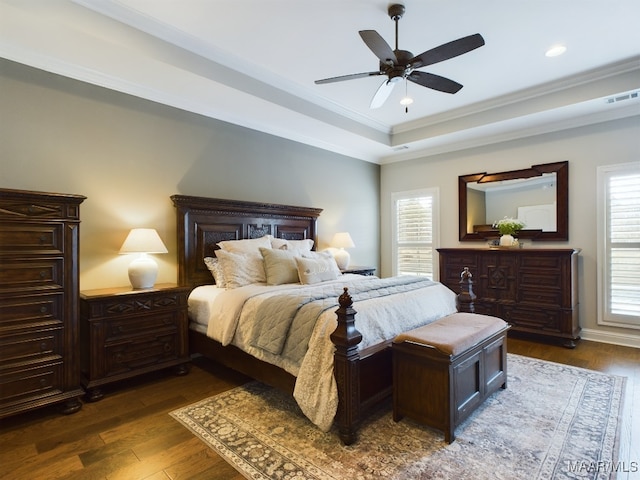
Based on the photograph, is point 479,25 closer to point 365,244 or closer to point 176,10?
point 176,10

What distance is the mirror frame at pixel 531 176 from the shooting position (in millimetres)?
4434

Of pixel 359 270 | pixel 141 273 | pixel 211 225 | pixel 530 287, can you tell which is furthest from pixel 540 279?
pixel 141 273

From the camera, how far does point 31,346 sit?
7.99ft

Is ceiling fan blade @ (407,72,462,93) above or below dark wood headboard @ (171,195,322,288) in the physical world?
above

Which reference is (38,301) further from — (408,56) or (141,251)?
(408,56)

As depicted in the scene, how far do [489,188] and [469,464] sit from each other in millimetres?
4152

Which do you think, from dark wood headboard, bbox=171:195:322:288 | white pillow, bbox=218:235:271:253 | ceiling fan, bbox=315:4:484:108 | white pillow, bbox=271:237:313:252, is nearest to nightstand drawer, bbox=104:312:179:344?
dark wood headboard, bbox=171:195:322:288

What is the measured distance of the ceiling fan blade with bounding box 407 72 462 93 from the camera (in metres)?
2.77

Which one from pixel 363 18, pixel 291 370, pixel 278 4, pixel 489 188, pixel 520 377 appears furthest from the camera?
pixel 489 188

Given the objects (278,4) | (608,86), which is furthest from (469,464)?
(608,86)

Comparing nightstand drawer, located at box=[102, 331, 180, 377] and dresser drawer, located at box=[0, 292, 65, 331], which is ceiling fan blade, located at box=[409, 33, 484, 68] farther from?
dresser drawer, located at box=[0, 292, 65, 331]

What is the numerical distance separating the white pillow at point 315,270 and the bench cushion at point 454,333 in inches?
56.2

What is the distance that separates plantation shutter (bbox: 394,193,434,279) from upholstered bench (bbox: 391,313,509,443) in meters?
3.28

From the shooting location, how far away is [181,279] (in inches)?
145
